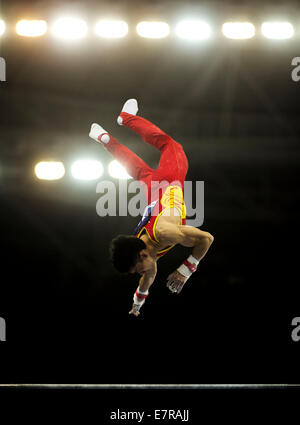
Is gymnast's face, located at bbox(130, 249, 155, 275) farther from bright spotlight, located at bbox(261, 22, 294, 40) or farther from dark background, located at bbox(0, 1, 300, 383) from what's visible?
bright spotlight, located at bbox(261, 22, 294, 40)

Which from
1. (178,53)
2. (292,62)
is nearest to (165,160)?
(178,53)

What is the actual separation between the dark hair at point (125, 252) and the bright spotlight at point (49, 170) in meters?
1.57

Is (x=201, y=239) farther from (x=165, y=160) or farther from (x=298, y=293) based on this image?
(x=298, y=293)

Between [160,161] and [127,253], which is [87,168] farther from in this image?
[127,253]

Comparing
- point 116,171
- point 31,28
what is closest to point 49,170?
point 116,171

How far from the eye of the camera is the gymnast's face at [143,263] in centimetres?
296

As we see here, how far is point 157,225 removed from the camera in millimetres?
2998

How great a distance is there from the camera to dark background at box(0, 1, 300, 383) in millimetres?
4047

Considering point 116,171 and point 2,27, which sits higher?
point 2,27

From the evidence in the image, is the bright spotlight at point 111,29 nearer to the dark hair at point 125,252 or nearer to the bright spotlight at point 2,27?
the bright spotlight at point 2,27

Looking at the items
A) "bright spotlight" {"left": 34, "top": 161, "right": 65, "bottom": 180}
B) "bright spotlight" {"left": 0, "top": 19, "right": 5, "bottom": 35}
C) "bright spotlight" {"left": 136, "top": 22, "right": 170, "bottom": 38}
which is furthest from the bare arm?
"bright spotlight" {"left": 0, "top": 19, "right": 5, "bottom": 35}

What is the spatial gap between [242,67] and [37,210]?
2015 millimetres

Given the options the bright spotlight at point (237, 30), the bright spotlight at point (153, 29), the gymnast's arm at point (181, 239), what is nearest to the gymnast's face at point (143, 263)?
the gymnast's arm at point (181, 239)

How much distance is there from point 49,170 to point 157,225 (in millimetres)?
1619
